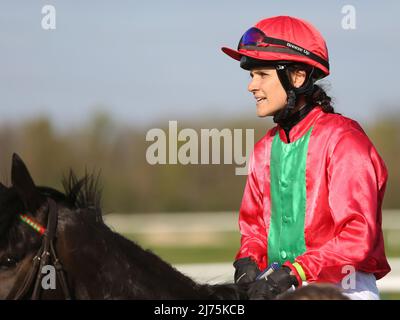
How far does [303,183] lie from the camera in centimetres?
320

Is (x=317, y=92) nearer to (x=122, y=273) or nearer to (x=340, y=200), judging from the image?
(x=340, y=200)

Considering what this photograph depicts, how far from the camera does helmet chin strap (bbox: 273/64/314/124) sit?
3238 mm

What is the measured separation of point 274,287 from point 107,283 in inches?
25.3

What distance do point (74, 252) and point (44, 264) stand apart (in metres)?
0.13

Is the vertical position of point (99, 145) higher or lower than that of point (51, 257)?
lower

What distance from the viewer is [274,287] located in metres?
2.97

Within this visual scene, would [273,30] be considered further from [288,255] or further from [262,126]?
[262,126]

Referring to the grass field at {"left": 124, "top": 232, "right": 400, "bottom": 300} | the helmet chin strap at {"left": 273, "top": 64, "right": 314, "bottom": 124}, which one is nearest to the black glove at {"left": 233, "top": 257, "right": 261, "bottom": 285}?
the helmet chin strap at {"left": 273, "top": 64, "right": 314, "bottom": 124}

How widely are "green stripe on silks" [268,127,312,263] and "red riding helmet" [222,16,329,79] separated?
307 mm

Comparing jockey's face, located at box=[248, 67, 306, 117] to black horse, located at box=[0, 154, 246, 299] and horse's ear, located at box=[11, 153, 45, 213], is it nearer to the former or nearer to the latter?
black horse, located at box=[0, 154, 246, 299]

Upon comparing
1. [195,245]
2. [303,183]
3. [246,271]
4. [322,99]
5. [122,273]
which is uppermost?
[322,99]

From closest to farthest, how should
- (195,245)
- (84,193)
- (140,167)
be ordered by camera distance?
(84,193) < (195,245) < (140,167)

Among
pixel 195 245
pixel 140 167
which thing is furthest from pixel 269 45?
pixel 140 167
